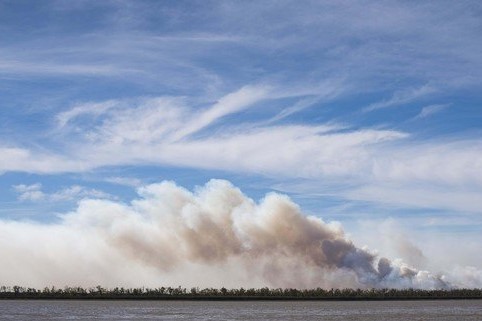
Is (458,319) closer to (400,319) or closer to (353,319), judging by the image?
(400,319)

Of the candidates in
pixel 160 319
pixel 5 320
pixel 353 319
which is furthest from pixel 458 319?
pixel 5 320

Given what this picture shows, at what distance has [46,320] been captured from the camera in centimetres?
10525

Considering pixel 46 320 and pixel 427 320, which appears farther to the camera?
pixel 427 320

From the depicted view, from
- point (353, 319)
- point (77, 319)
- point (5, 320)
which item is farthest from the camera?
point (353, 319)

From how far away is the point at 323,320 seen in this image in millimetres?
112375

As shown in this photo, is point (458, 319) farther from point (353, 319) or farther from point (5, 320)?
point (5, 320)

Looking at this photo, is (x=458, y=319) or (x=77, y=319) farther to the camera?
(x=458, y=319)

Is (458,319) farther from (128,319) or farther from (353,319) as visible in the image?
(128,319)

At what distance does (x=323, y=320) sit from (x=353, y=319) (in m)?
6.78

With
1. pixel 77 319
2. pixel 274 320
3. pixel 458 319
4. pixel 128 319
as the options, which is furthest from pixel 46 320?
pixel 458 319

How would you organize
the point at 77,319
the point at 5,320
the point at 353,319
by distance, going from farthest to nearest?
the point at 353,319, the point at 77,319, the point at 5,320

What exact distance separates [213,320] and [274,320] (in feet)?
40.9

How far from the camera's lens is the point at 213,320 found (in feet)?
350

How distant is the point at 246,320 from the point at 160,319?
1472 cm
